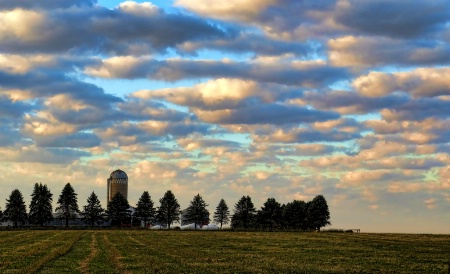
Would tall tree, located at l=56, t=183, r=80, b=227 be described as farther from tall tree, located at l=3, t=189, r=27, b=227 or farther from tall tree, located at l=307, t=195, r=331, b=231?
tall tree, located at l=307, t=195, r=331, b=231

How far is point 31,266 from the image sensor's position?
4169 cm

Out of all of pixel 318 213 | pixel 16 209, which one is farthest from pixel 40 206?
pixel 318 213

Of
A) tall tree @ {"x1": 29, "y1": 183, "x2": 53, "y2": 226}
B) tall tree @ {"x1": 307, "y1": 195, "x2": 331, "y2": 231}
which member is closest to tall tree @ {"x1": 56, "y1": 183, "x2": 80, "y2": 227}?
tall tree @ {"x1": 29, "y1": 183, "x2": 53, "y2": 226}

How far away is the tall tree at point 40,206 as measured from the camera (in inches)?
7613

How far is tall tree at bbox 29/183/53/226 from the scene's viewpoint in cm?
19338

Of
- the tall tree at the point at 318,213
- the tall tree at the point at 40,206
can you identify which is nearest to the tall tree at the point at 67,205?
the tall tree at the point at 40,206

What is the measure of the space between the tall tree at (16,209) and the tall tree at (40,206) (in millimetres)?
2544

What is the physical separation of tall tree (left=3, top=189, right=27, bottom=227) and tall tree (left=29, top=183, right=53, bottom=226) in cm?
254

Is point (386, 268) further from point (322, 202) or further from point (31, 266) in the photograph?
point (322, 202)

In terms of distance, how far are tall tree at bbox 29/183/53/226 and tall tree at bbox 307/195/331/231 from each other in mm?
87029

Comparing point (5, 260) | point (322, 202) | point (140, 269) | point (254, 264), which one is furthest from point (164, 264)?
point (322, 202)

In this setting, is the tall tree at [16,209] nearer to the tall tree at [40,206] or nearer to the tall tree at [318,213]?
the tall tree at [40,206]

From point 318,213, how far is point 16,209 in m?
100

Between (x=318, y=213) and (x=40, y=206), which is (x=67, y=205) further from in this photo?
(x=318, y=213)
